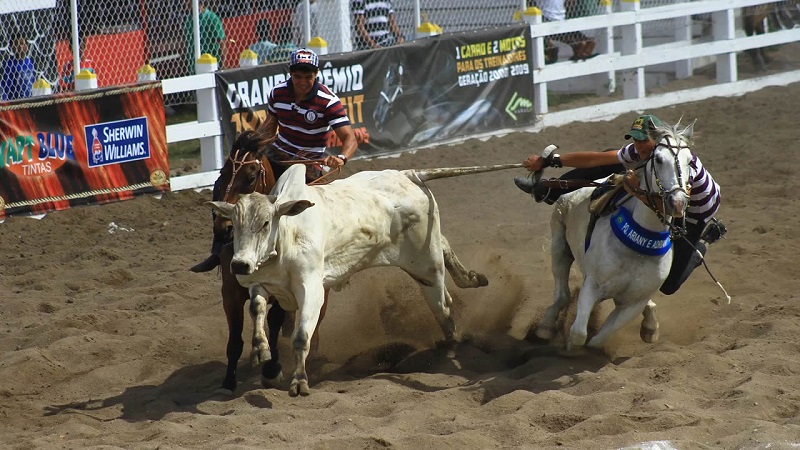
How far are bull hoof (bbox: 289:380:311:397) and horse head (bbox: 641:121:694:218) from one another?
225 cm

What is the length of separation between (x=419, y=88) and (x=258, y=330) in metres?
8.61

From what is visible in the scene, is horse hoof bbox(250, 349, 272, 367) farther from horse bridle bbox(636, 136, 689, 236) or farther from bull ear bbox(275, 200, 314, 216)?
horse bridle bbox(636, 136, 689, 236)

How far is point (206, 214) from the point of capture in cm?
1177

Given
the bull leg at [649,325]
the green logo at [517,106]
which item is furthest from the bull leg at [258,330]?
the green logo at [517,106]

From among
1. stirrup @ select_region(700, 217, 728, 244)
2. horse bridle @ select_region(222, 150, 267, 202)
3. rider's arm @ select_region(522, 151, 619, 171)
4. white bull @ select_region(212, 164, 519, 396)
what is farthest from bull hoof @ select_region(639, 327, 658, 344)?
horse bridle @ select_region(222, 150, 267, 202)

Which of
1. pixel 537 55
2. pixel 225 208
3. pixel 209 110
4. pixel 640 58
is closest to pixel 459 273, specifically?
pixel 225 208

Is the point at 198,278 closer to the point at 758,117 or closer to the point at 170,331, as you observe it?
the point at 170,331

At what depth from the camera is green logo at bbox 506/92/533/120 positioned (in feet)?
51.2

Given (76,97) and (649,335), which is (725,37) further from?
(649,335)

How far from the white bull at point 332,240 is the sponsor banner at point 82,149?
16.1ft

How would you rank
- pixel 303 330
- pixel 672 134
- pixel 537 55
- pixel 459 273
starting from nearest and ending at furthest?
pixel 303 330
pixel 672 134
pixel 459 273
pixel 537 55

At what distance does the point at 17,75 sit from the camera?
11898 mm

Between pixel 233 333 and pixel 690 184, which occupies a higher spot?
pixel 690 184

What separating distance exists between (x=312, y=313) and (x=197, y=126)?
21.2ft
